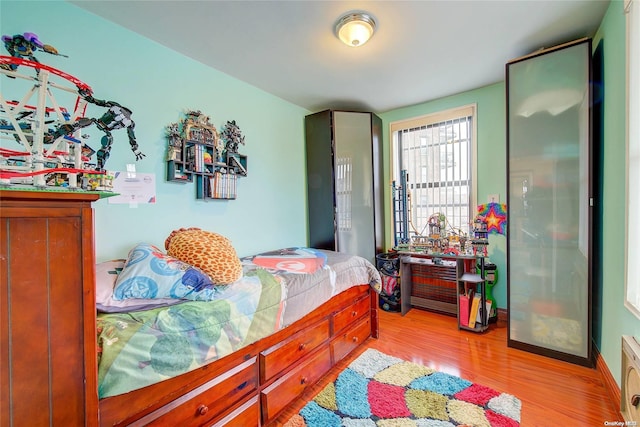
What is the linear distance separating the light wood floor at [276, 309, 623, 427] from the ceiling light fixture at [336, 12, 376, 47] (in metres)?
2.47

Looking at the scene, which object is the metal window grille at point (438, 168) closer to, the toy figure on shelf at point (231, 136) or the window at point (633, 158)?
the window at point (633, 158)

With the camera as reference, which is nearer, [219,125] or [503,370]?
[503,370]

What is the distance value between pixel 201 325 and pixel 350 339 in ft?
4.55

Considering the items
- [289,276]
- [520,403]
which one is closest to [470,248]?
[520,403]

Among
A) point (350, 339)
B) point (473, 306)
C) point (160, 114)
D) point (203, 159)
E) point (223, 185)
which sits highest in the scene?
point (160, 114)

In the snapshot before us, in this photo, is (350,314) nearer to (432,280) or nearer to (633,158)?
(432,280)

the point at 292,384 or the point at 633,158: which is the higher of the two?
the point at 633,158

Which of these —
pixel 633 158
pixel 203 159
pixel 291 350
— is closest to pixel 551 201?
pixel 633 158

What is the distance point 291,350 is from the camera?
1596mm

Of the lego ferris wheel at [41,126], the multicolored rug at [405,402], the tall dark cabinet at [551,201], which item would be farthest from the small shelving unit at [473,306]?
the lego ferris wheel at [41,126]

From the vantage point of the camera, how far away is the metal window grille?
3027 mm

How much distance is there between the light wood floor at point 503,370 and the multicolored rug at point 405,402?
8cm

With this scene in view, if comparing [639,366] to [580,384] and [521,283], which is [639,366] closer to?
[580,384]

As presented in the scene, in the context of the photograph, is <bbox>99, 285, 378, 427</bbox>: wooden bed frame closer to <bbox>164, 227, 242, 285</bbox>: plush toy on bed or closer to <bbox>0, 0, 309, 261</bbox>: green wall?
<bbox>164, 227, 242, 285</bbox>: plush toy on bed
